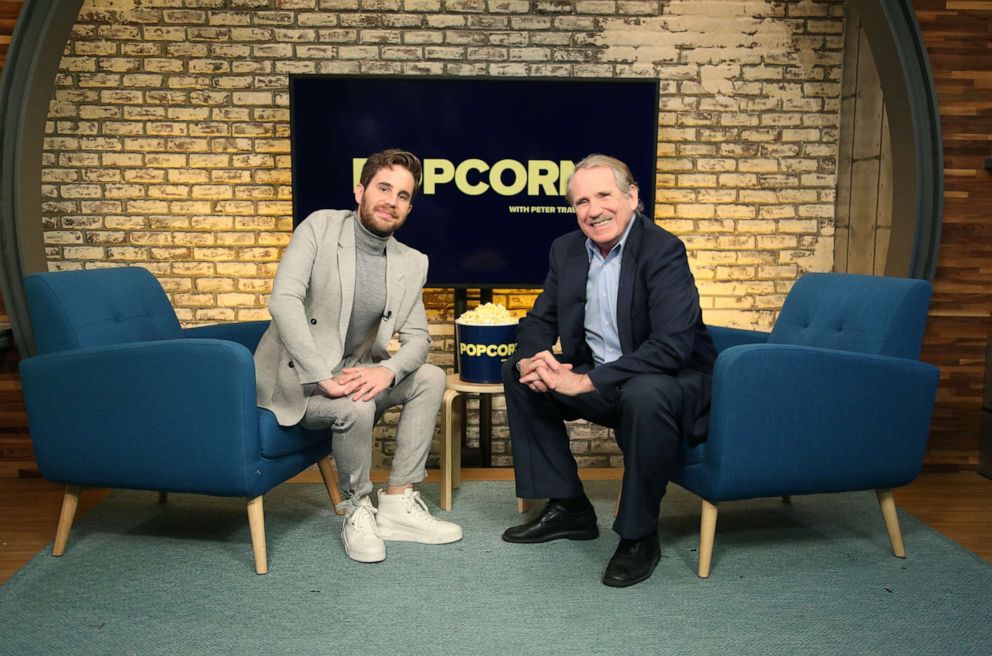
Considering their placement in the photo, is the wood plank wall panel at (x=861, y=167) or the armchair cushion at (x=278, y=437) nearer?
the armchair cushion at (x=278, y=437)

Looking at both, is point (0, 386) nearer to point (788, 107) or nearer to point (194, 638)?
point (194, 638)

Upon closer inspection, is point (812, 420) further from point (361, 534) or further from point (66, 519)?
point (66, 519)

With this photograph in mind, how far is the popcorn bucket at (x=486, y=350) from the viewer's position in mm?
3246

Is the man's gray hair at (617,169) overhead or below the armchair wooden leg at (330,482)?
overhead

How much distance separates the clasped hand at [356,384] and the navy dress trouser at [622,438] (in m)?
0.43

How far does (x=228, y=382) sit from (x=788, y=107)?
2944 millimetres

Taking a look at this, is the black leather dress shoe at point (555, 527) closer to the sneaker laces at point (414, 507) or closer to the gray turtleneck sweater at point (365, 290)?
the sneaker laces at point (414, 507)

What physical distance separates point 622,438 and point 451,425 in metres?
0.92

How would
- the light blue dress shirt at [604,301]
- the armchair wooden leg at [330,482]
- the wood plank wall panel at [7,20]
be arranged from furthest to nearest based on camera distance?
the wood plank wall panel at [7,20] < the armchair wooden leg at [330,482] < the light blue dress shirt at [604,301]

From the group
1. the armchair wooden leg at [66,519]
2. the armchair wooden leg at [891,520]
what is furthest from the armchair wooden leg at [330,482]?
the armchair wooden leg at [891,520]

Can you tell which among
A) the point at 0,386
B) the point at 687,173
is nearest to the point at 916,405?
the point at 687,173

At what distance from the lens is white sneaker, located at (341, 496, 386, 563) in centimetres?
261

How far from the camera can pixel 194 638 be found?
82.2 inches

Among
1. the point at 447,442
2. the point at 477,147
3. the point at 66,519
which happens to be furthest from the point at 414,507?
the point at 477,147
